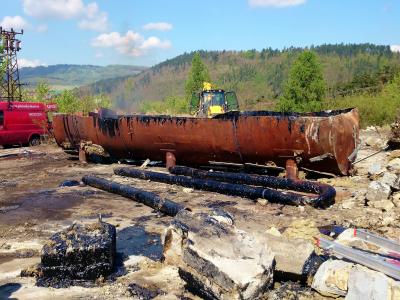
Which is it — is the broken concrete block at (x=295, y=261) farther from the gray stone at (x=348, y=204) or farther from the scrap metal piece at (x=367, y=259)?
the gray stone at (x=348, y=204)

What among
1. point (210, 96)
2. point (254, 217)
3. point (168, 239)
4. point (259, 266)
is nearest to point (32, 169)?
Answer: point (210, 96)

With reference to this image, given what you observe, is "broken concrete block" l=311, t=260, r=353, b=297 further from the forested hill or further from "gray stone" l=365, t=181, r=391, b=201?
the forested hill

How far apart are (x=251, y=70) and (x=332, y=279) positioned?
15473 centimetres

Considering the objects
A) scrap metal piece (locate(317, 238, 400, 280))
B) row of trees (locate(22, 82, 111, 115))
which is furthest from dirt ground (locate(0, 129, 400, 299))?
row of trees (locate(22, 82, 111, 115))

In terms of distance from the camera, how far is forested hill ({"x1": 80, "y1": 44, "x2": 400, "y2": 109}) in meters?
121

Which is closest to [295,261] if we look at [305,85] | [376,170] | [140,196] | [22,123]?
[140,196]

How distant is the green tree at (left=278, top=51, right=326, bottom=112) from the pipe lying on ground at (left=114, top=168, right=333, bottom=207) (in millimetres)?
37669

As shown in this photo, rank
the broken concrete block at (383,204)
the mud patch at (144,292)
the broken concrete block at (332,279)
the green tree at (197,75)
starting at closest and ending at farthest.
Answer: the broken concrete block at (332,279) < the mud patch at (144,292) < the broken concrete block at (383,204) < the green tree at (197,75)

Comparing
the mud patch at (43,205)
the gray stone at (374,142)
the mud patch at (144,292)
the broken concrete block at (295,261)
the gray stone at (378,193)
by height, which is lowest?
the mud patch at (43,205)

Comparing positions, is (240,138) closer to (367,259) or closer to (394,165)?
(394,165)

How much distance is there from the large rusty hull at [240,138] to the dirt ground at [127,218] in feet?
2.83

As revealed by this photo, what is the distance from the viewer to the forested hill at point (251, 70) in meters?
121

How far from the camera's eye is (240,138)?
933 cm

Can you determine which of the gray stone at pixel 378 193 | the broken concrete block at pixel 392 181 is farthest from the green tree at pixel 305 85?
the gray stone at pixel 378 193
